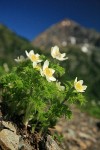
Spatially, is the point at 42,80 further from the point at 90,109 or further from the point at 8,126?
the point at 90,109

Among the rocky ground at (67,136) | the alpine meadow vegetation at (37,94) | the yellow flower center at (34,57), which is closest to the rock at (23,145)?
the rocky ground at (67,136)

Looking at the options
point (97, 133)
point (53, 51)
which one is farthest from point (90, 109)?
point (53, 51)

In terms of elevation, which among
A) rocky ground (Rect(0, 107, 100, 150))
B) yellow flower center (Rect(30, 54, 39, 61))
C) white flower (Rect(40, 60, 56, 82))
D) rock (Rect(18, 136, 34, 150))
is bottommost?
rock (Rect(18, 136, 34, 150))

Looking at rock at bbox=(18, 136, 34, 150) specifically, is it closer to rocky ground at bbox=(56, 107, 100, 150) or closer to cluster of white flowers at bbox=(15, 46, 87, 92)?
cluster of white flowers at bbox=(15, 46, 87, 92)

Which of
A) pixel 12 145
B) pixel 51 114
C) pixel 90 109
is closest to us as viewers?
pixel 12 145

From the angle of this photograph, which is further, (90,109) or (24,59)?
(90,109)

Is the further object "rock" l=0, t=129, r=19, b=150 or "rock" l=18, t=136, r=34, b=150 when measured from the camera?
"rock" l=18, t=136, r=34, b=150

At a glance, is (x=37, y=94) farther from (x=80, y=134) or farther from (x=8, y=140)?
(x=80, y=134)

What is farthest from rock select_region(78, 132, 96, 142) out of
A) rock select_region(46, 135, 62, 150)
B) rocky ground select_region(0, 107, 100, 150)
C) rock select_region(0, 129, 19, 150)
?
rock select_region(0, 129, 19, 150)

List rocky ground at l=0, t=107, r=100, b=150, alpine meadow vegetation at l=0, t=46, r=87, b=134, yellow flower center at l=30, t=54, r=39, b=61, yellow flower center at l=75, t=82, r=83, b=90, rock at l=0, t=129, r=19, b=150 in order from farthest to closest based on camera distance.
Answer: yellow flower center at l=30, t=54, r=39, b=61
yellow flower center at l=75, t=82, r=83, b=90
alpine meadow vegetation at l=0, t=46, r=87, b=134
rocky ground at l=0, t=107, r=100, b=150
rock at l=0, t=129, r=19, b=150
